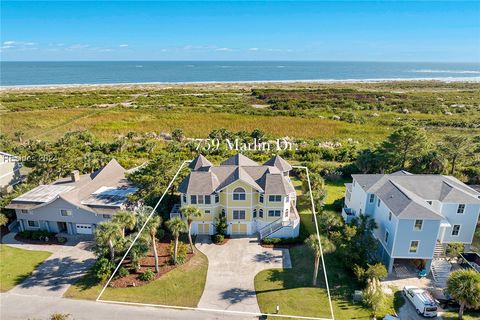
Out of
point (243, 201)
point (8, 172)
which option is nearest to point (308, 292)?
point (243, 201)

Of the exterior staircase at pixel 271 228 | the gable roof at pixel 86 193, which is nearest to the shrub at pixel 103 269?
the gable roof at pixel 86 193

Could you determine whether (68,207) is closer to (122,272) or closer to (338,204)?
(122,272)

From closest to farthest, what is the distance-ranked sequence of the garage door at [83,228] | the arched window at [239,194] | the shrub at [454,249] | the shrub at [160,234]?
the shrub at [454,249], the shrub at [160,234], the arched window at [239,194], the garage door at [83,228]

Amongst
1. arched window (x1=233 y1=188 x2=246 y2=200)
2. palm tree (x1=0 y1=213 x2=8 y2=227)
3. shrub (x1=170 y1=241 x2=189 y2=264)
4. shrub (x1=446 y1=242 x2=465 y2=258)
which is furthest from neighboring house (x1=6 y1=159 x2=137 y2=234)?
shrub (x1=446 y1=242 x2=465 y2=258)

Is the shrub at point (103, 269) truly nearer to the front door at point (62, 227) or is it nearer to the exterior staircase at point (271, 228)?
the front door at point (62, 227)

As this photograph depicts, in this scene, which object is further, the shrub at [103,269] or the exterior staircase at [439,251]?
the exterior staircase at [439,251]
